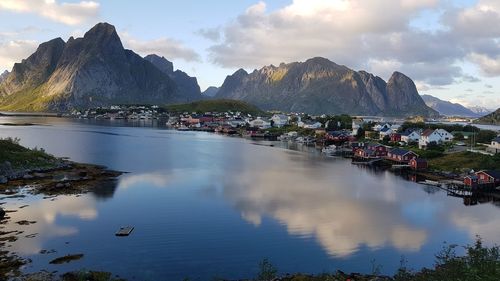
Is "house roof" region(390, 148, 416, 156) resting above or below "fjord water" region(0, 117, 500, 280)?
above

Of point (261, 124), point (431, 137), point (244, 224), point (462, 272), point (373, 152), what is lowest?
point (244, 224)

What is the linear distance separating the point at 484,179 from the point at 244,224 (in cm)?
2885

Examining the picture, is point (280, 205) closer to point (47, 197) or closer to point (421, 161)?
point (47, 197)

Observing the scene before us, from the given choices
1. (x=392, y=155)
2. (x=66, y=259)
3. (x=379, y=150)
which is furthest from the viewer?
(x=379, y=150)

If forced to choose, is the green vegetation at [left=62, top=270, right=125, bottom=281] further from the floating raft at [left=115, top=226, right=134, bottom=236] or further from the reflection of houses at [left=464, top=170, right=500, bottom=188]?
the reflection of houses at [left=464, top=170, right=500, bottom=188]

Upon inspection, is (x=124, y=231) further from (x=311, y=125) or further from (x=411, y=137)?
(x=311, y=125)

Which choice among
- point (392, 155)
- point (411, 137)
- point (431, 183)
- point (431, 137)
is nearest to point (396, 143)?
point (411, 137)

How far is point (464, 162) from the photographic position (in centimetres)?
5547

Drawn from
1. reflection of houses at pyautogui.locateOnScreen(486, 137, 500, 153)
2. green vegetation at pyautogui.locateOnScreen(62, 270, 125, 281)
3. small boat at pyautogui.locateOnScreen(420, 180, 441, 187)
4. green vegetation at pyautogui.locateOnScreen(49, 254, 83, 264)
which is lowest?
green vegetation at pyautogui.locateOnScreen(49, 254, 83, 264)

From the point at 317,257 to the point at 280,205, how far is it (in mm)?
12608

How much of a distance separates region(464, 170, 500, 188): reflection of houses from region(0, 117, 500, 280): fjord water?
3.96 meters

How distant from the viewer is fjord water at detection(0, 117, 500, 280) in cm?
2336

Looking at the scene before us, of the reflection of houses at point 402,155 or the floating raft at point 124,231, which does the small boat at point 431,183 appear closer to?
the reflection of houses at point 402,155

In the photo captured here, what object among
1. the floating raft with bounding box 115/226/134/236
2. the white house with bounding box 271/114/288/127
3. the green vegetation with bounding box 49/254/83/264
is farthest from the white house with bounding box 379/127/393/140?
the green vegetation with bounding box 49/254/83/264
